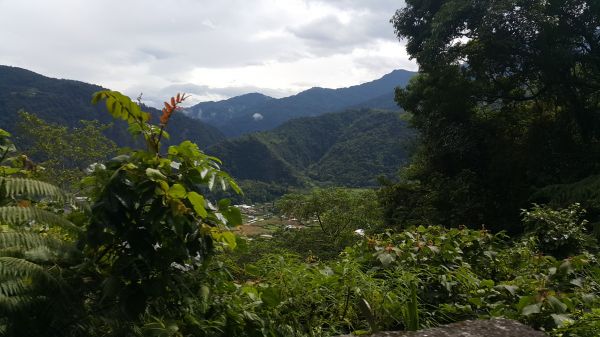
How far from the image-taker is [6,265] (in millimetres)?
1612

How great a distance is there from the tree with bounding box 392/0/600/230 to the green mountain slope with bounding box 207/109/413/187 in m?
76.4

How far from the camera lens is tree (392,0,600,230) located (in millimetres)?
11789

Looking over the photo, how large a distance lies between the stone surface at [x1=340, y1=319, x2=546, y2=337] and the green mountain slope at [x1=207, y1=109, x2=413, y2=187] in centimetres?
8847

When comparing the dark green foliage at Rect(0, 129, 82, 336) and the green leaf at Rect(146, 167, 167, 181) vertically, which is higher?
the green leaf at Rect(146, 167, 167, 181)

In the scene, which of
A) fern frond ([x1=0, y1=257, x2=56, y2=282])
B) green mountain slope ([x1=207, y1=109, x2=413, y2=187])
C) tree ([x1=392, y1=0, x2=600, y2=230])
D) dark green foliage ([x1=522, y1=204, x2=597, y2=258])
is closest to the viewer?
fern frond ([x1=0, y1=257, x2=56, y2=282])

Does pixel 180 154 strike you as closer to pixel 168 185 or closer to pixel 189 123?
pixel 168 185

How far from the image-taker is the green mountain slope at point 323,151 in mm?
103688

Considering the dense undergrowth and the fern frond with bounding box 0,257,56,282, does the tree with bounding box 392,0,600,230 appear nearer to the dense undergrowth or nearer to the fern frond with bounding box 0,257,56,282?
the dense undergrowth

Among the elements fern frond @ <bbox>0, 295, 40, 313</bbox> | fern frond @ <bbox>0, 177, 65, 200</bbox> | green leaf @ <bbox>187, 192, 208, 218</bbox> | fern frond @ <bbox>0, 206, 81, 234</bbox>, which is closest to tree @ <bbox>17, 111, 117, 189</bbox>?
fern frond @ <bbox>0, 177, 65, 200</bbox>

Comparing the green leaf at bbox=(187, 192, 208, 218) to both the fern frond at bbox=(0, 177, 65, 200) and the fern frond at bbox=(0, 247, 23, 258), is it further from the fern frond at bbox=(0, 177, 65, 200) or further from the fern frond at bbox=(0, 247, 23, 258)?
the fern frond at bbox=(0, 247, 23, 258)

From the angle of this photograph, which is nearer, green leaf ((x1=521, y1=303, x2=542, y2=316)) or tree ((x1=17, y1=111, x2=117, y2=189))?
green leaf ((x1=521, y1=303, x2=542, y2=316))

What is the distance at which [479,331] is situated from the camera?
1958 mm

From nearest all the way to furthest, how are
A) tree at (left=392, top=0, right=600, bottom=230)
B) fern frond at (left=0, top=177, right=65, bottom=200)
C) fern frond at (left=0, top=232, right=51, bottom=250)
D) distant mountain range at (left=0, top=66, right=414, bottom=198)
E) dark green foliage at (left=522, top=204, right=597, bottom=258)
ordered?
fern frond at (left=0, top=232, right=51, bottom=250), fern frond at (left=0, top=177, right=65, bottom=200), dark green foliage at (left=522, top=204, right=597, bottom=258), tree at (left=392, top=0, right=600, bottom=230), distant mountain range at (left=0, top=66, right=414, bottom=198)

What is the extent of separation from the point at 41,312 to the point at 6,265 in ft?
0.68
